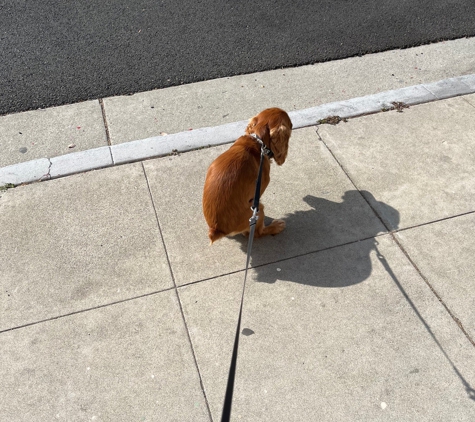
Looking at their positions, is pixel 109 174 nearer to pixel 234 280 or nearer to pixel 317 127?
pixel 234 280

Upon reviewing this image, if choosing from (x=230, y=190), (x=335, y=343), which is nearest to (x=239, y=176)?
(x=230, y=190)

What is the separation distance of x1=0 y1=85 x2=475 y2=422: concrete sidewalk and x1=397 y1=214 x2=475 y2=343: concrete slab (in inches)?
0.5

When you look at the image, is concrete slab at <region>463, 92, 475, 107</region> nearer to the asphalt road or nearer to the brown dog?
the asphalt road

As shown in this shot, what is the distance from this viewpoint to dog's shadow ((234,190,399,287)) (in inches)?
Result: 145

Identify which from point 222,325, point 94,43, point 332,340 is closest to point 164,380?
point 222,325

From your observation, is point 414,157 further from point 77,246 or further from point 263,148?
point 77,246

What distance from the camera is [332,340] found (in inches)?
129

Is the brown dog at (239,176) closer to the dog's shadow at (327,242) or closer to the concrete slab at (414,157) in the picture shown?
the dog's shadow at (327,242)

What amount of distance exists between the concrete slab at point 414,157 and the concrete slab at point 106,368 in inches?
84.5

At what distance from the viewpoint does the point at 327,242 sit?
392 cm

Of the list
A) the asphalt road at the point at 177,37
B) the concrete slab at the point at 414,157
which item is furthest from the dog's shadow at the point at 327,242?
the asphalt road at the point at 177,37

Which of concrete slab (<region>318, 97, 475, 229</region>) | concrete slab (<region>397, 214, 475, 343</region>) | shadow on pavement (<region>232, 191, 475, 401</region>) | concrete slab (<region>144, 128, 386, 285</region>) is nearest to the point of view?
concrete slab (<region>397, 214, 475, 343</region>)

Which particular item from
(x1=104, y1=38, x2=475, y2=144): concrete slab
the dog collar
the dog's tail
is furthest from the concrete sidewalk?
the dog collar

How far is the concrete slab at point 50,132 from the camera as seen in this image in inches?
189
